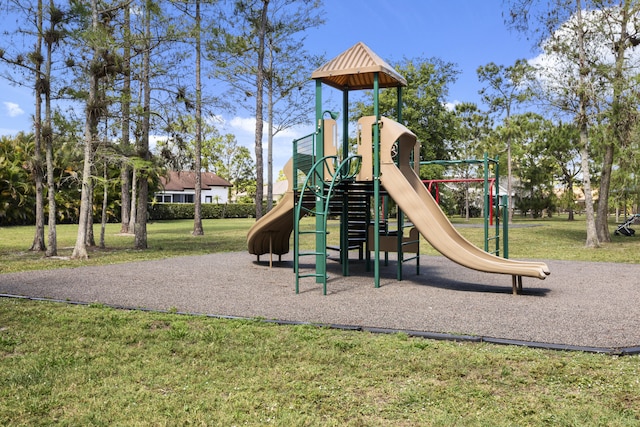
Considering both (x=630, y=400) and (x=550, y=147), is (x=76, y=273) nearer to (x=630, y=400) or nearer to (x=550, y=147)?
(x=630, y=400)

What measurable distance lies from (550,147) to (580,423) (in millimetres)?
42926

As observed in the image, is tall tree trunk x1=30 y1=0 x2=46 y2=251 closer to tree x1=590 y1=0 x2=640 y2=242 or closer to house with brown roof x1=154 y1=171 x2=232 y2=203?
tree x1=590 y1=0 x2=640 y2=242

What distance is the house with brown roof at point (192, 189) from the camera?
5861cm

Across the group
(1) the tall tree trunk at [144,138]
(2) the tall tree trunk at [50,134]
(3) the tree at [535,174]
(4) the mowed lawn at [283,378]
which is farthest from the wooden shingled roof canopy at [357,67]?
(3) the tree at [535,174]

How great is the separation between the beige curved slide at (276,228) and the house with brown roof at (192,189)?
1822 inches

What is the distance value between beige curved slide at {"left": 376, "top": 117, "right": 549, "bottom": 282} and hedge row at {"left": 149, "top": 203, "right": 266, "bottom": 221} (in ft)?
108

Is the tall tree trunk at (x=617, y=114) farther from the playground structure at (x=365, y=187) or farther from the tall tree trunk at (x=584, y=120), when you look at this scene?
the playground structure at (x=365, y=187)

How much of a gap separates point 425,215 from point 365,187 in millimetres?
1534

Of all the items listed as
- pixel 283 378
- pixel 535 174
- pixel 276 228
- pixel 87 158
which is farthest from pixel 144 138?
pixel 535 174

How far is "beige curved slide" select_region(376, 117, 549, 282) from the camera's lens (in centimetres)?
769

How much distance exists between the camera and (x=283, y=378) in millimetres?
3889

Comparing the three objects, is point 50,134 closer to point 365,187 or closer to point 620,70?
point 365,187

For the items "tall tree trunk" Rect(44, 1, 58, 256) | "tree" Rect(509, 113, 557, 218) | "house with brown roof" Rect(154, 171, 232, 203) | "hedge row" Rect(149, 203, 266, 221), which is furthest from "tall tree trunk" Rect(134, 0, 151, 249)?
"house with brown roof" Rect(154, 171, 232, 203)

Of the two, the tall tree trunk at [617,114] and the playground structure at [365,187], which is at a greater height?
the tall tree trunk at [617,114]
